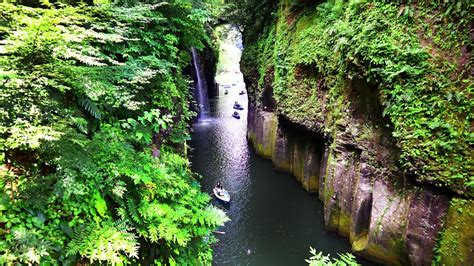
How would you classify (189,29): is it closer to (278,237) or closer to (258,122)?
(278,237)

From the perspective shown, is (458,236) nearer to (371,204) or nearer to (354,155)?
(371,204)

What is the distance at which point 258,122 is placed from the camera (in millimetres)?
17734

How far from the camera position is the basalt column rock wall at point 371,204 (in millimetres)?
6688

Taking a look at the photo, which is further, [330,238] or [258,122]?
[258,122]

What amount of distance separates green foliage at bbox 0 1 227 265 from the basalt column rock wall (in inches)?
210

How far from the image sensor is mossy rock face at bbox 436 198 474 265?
19.5 feet

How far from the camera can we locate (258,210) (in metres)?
12.0

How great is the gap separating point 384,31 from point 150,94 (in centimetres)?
660

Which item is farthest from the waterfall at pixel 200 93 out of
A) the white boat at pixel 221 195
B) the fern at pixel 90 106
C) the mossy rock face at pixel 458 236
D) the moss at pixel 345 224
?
the fern at pixel 90 106

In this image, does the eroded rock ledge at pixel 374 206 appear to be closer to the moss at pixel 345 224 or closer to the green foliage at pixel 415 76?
the moss at pixel 345 224

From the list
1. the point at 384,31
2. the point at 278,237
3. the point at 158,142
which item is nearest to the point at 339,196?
the point at 278,237

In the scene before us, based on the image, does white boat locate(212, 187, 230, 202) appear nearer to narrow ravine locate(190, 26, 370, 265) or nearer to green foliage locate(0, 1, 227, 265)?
narrow ravine locate(190, 26, 370, 265)

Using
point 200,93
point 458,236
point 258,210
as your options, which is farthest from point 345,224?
point 200,93

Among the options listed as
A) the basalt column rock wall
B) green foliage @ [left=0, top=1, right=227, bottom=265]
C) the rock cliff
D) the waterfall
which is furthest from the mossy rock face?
the waterfall
